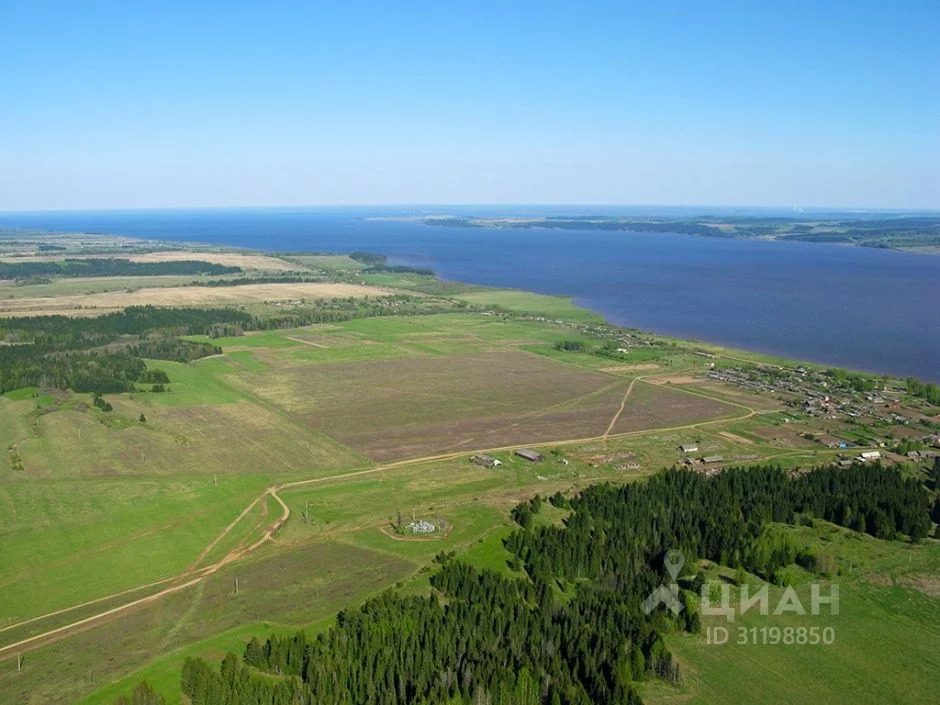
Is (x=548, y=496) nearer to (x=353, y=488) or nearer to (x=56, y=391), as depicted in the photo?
(x=353, y=488)

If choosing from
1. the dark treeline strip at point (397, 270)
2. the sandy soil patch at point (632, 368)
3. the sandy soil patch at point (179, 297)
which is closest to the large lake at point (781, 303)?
the dark treeline strip at point (397, 270)

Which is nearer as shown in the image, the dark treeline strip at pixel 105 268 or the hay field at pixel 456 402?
the hay field at pixel 456 402

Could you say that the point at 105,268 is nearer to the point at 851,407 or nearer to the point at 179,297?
the point at 179,297

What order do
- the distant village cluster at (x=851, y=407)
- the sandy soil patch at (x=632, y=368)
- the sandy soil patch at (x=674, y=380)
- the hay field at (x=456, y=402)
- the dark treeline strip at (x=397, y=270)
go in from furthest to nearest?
the dark treeline strip at (x=397, y=270)
the sandy soil patch at (x=632, y=368)
the sandy soil patch at (x=674, y=380)
the hay field at (x=456, y=402)
the distant village cluster at (x=851, y=407)

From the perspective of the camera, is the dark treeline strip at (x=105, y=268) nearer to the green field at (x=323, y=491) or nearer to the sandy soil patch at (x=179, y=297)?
the sandy soil patch at (x=179, y=297)

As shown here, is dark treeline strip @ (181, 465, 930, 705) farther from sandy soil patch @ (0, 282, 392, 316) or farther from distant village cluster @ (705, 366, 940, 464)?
sandy soil patch @ (0, 282, 392, 316)
